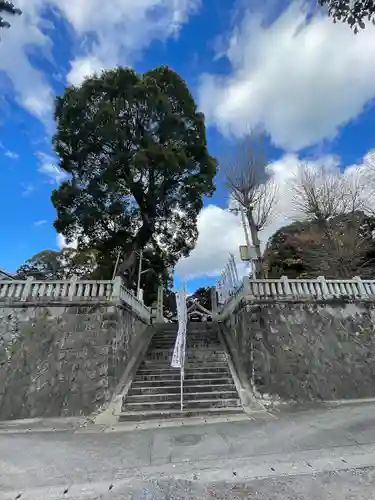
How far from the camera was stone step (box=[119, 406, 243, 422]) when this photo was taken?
5746 millimetres

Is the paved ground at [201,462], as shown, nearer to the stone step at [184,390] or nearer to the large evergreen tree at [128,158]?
the stone step at [184,390]

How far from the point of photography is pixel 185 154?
12.9 meters

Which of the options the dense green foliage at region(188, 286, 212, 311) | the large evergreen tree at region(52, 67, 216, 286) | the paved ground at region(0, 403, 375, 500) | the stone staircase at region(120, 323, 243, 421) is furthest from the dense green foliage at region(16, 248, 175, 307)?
the paved ground at region(0, 403, 375, 500)

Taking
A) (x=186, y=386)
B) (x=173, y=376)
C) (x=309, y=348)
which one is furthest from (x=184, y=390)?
(x=309, y=348)

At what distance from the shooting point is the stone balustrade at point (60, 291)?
7.40 m

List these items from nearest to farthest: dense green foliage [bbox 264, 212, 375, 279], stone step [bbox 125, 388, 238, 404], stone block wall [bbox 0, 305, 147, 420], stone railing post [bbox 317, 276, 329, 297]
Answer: stone block wall [bbox 0, 305, 147, 420] → stone step [bbox 125, 388, 238, 404] → stone railing post [bbox 317, 276, 329, 297] → dense green foliage [bbox 264, 212, 375, 279]

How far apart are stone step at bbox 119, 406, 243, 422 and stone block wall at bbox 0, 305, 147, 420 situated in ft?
2.74

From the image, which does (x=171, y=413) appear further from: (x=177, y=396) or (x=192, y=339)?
(x=192, y=339)

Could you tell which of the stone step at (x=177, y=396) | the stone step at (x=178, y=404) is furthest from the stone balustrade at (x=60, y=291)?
the stone step at (x=178, y=404)

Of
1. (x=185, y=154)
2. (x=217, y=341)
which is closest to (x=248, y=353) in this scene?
(x=217, y=341)

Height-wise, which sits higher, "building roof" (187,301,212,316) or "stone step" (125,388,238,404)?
"building roof" (187,301,212,316)

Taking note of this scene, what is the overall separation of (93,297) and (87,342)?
1151 millimetres

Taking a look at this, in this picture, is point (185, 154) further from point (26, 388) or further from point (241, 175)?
point (26, 388)

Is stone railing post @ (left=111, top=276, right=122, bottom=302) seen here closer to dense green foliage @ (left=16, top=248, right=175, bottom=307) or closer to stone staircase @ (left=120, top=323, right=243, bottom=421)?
stone staircase @ (left=120, top=323, right=243, bottom=421)
